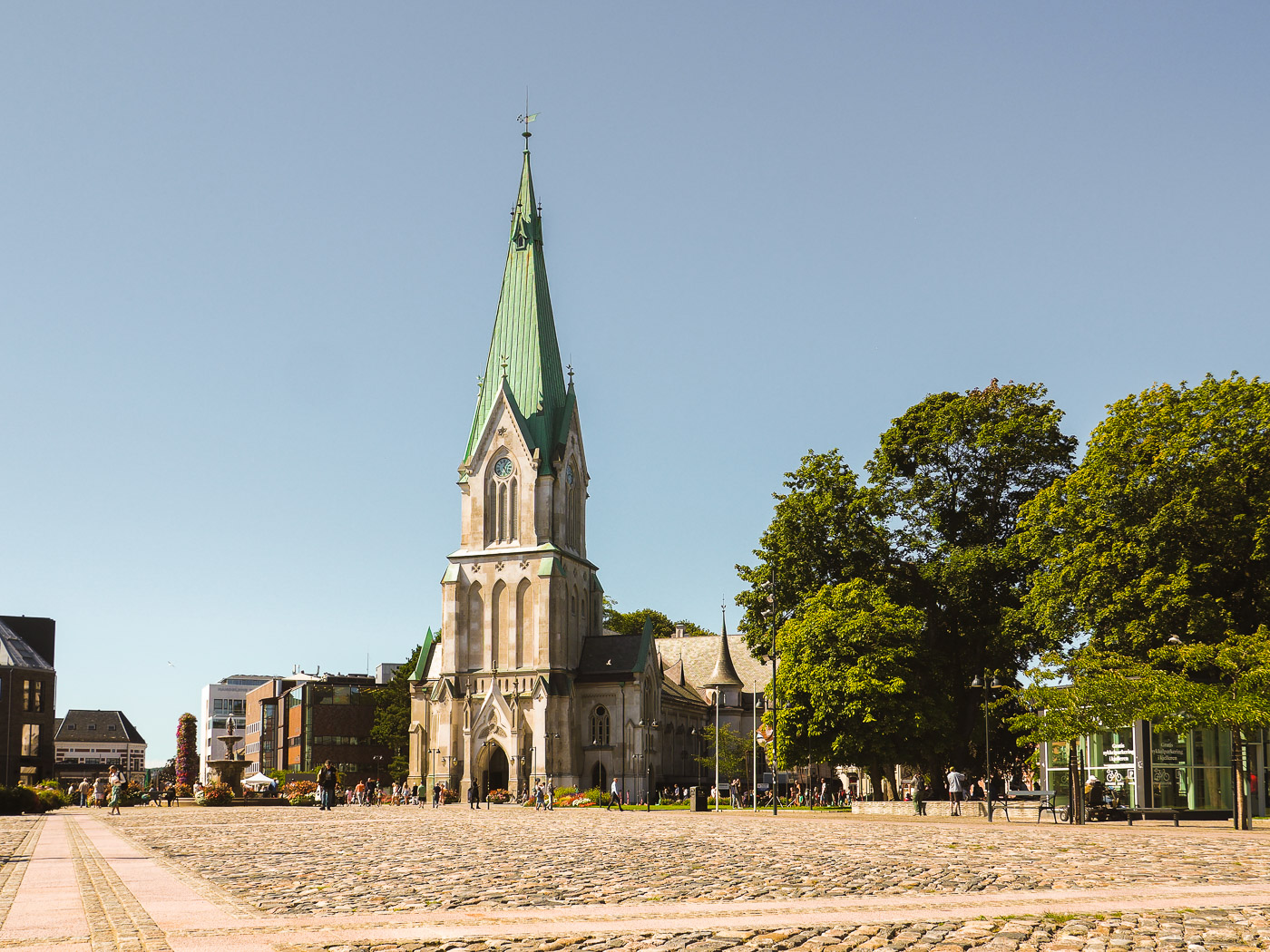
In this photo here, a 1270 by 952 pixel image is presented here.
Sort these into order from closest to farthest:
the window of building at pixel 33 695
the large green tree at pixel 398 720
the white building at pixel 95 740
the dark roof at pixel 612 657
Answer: the dark roof at pixel 612 657, the window of building at pixel 33 695, the large green tree at pixel 398 720, the white building at pixel 95 740

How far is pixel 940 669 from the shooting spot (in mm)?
50344

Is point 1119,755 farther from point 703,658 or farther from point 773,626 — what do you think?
point 703,658

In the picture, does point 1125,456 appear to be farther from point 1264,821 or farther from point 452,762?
point 452,762

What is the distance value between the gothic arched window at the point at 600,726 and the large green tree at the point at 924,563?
35.2 meters

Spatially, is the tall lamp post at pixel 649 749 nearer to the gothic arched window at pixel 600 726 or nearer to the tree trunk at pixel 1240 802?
the gothic arched window at pixel 600 726

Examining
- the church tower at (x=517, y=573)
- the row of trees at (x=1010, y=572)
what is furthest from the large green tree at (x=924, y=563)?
the church tower at (x=517, y=573)

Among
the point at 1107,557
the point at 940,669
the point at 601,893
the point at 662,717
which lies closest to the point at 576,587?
the point at 662,717

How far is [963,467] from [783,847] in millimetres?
31453

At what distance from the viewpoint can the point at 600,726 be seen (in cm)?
8750

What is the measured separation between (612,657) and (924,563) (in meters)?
41.1

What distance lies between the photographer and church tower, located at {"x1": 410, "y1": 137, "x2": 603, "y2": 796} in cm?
8425

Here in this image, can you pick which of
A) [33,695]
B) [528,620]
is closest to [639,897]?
[528,620]

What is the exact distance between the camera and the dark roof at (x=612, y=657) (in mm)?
86875

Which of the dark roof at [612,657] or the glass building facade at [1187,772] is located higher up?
the dark roof at [612,657]
